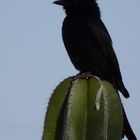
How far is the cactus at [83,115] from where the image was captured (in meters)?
3.39

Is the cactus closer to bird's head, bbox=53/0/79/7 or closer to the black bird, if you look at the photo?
the black bird

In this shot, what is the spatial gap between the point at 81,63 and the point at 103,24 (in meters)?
0.89

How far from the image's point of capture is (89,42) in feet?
23.9

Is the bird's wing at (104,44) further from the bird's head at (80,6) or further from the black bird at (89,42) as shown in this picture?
the bird's head at (80,6)

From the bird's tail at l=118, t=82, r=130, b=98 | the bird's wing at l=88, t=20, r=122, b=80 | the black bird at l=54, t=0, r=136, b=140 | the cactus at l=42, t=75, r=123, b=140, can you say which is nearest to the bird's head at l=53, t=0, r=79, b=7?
the black bird at l=54, t=0, r=136, b=140

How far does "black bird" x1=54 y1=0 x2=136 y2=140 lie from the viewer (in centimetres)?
715

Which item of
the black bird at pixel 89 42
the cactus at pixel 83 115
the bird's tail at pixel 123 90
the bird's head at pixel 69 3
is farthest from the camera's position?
the bird's head at pixel 69 3

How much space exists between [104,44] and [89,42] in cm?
28

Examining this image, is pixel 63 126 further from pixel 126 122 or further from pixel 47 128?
pixel 126 122

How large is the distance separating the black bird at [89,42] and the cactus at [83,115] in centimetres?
333

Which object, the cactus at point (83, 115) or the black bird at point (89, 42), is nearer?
the cactus at point (83, 115)

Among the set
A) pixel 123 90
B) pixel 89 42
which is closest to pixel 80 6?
pixel 89 42

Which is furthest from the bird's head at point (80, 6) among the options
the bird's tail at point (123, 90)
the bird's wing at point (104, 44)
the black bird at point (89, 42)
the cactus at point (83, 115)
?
the cactus at point (83, 115)

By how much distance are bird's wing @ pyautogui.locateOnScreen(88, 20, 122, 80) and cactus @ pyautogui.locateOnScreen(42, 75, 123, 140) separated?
12.1ft
